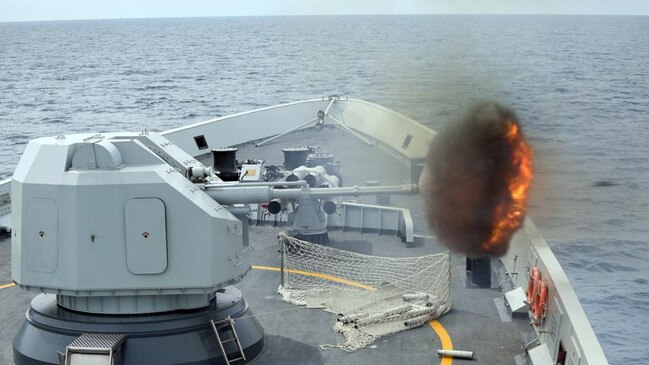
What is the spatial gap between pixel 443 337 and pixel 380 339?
3.24 feet

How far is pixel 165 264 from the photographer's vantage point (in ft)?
38.7

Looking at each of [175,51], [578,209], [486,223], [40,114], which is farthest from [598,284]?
[175,51]

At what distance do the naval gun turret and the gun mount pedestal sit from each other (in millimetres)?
14

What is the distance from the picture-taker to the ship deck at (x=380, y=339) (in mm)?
13086

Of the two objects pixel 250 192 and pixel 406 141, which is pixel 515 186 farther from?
pixel 406 141

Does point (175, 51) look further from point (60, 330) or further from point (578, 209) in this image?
point (60, 330)

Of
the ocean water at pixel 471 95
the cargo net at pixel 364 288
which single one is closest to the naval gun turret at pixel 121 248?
the cargo net at pixel 364 288

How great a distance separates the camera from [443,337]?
13.8 metres

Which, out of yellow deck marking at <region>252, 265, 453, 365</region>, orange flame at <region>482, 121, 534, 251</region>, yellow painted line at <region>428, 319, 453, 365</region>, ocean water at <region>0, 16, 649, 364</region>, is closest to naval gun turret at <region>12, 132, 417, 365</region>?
yellow painted line at <region>428, 319, 453, 365</region>

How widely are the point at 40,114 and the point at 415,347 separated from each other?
59772 millimetres

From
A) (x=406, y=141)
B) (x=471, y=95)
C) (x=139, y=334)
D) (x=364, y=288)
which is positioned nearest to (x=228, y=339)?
(x=139, y=334)

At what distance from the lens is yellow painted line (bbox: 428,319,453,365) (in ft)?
42.7

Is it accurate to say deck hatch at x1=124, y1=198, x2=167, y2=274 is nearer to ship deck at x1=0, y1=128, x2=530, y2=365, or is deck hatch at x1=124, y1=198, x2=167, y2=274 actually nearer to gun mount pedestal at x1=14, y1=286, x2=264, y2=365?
gun mount pedestal at x1=14, y1=286, x2=264, y2=365

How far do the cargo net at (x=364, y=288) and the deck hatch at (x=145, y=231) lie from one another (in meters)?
3.27
